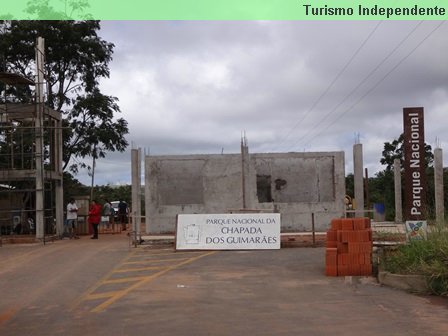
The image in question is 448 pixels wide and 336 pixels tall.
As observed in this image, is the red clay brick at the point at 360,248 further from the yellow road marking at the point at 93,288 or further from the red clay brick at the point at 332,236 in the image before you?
the yellow road marking at the point at 93,288

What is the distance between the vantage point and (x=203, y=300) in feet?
32.8

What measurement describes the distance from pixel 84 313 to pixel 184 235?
9.60 metres

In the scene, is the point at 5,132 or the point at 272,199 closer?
the point at 272,199

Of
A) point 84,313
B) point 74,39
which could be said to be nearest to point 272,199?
point 74,39

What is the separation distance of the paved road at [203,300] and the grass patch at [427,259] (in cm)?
47

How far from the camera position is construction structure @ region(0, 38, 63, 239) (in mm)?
23094

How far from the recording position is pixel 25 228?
27953 millimetres

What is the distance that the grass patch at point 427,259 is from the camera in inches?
403

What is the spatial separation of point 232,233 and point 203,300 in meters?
8.58

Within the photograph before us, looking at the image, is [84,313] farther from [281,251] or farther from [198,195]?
[198,195]

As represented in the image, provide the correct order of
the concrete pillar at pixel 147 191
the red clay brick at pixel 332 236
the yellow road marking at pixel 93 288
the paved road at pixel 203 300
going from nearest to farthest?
the paved road at pixel 203 300 < the yellow road marking at pixel 93 288 < the red clay brick at pixel 332 236 < the concrete pillar at pixel 147 191

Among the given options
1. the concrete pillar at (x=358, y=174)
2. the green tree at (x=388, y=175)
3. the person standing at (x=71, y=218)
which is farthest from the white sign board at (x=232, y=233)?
the green tree at (x=388, y=175)

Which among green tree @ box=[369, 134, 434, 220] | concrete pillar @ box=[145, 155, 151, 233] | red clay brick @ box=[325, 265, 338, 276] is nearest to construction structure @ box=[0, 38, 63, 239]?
concrete pillar @ box=[145, 155, 151, 233]

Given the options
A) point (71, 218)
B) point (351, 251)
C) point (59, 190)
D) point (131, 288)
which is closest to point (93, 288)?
point (131, 288)
